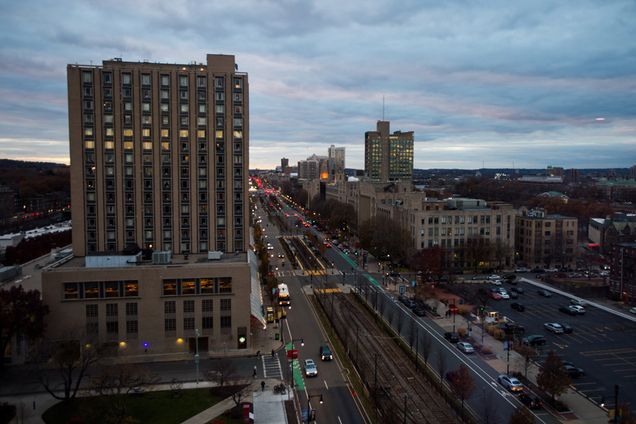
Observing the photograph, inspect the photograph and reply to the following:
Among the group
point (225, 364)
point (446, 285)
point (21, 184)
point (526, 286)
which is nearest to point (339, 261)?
point (446, 285)

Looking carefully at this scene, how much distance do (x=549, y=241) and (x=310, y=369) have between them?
229 feet

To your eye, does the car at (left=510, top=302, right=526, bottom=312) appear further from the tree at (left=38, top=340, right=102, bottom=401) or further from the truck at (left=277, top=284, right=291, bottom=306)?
the tree at (left=38, top=340, right=102, bottom=401)

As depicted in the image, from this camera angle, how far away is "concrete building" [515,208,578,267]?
94.6 m

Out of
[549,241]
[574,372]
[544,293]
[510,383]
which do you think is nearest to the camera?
[510,383]

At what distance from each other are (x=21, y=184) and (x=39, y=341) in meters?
175

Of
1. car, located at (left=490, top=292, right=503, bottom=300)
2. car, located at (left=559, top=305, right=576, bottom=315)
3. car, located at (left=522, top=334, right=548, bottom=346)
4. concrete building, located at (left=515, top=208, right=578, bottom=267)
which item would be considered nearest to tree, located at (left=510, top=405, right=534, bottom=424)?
car, located at (left=522, top=334, right=548, bottom=346)

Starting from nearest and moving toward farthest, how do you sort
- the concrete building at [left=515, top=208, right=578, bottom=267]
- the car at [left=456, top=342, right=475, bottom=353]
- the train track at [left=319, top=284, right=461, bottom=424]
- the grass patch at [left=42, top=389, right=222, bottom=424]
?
the grass patch at [left=42, top=389, right=222, bottom=424] < the train track at [left=319, top=284, right=461, bottom=424] < the car at [left=456, top=342, right=475, bottom=353] < the concrete building at [left=515, top=208, right=578, bottom=267]

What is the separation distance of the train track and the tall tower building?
2081 centimetres

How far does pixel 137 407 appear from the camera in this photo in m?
37.5

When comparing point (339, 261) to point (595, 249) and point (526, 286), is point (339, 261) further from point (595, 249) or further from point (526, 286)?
point (595, 249)

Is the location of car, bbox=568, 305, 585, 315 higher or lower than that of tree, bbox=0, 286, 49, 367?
lower

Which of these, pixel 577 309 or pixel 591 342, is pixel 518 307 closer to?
pixel 577 309

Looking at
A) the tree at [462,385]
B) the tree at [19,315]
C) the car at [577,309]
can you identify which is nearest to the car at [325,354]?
the tree at [462,385]

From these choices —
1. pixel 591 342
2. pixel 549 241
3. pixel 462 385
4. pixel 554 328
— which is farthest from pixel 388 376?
pixel 549 241
